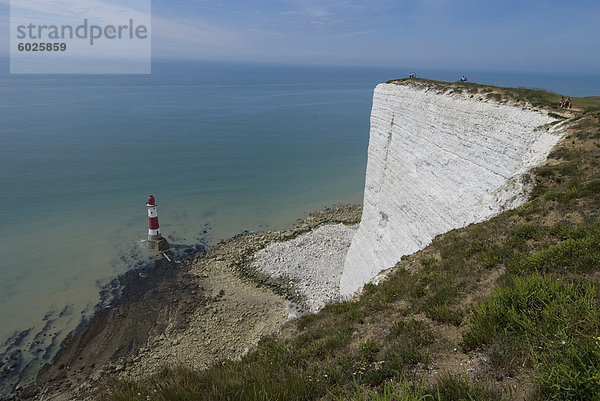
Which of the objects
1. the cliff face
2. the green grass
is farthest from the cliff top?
the green grass

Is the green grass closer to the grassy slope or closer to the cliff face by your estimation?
the grassy slope

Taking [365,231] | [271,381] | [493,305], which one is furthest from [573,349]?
[365,231]

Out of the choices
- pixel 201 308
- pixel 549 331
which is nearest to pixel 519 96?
pixel 549 331

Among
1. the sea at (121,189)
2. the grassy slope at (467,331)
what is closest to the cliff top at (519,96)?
the grassy slope at (467,331)

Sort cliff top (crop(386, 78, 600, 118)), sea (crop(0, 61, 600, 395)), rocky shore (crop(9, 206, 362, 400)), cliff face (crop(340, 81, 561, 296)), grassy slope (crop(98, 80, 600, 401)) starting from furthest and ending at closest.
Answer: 1. sea (crop(0, 61, 600, 395))
2. rocky shore (crop(9, 206, 362, 400))
3. cliff top (crop(386, 78, 600, 118))
4. cliff face (crop(340, 81, 561, 296))
5. grassy slope (crop(98, 80, 600, 401))

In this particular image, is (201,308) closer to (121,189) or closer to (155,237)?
(155,237)

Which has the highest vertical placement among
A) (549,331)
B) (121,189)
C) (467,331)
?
(549,331)
